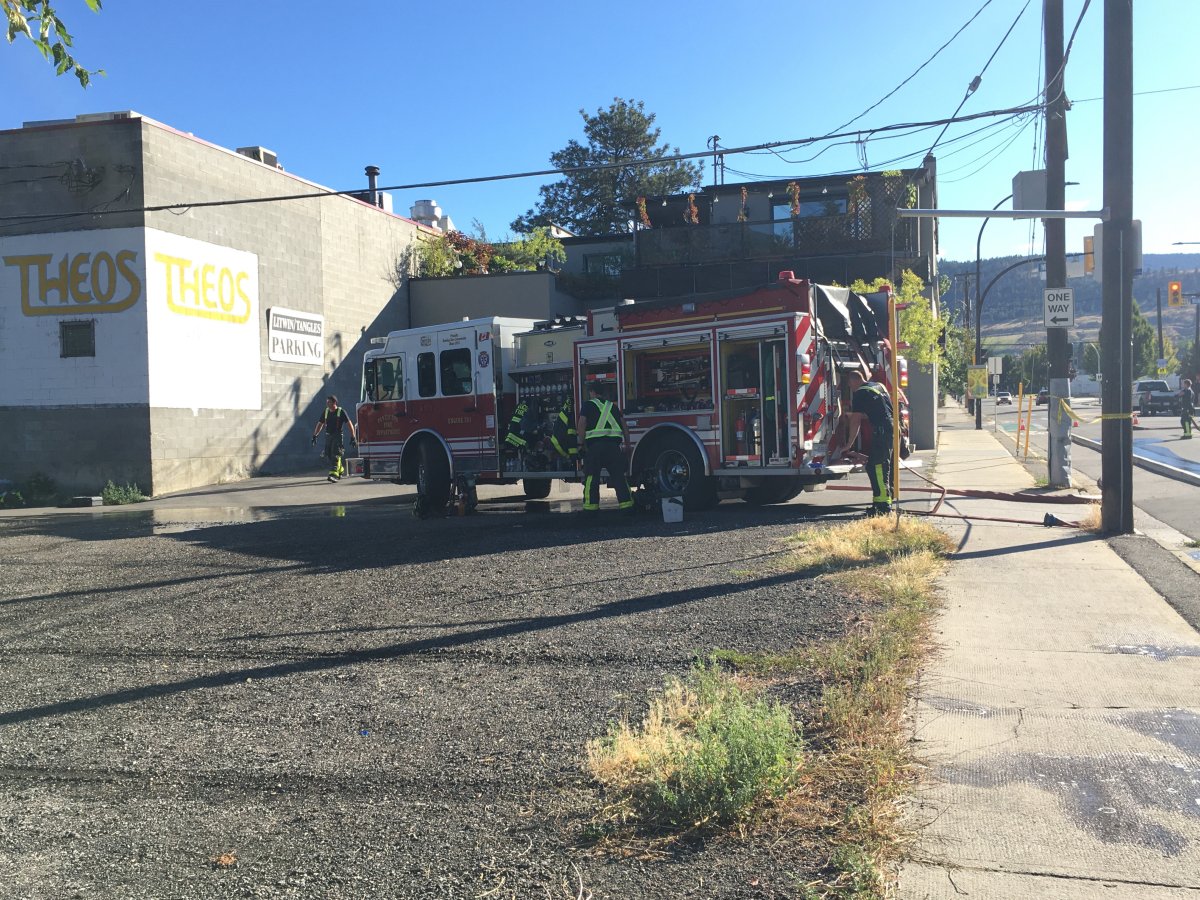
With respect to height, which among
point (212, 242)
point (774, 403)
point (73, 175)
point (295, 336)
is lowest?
point (774, 403)

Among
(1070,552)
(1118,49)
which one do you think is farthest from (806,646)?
(1118,49)

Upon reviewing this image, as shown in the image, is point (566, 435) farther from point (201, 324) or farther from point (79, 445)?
point (79, 445)

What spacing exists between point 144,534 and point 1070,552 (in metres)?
11.5

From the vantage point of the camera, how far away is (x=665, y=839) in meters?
3.54

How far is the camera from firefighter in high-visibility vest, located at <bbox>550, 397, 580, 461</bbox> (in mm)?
13875

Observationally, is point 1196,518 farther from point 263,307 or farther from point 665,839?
point 263,307

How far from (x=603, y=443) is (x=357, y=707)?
8.16 meters

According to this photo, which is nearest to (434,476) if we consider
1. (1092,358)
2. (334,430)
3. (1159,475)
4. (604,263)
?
(334,430)

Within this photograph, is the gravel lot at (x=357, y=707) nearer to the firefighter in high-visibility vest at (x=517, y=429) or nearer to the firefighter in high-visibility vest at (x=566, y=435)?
the firefighter in high-visibility vest at (x=566, y=435)

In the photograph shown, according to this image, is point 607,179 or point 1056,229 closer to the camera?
point 1056,229

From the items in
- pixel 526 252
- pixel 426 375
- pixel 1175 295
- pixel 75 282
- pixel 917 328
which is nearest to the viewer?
pixel 426 375

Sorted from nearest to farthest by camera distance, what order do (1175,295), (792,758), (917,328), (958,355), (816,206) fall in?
(792,758)
(917,328)
(816,206)
(1175,295)
(958,355)

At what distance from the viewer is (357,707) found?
531cm

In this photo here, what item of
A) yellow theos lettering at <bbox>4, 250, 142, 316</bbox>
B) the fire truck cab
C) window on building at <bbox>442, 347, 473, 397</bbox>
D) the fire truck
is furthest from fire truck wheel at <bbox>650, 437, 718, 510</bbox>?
yellow theos lettering at <bbox>4, 250, 142, 316</bbox>
